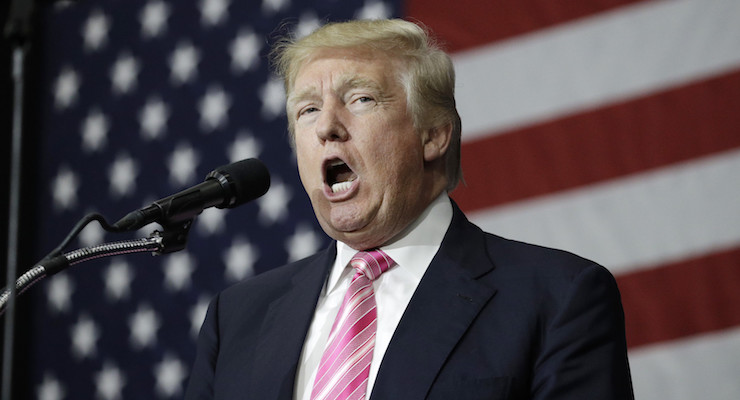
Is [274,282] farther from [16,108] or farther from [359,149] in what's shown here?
[16,108]

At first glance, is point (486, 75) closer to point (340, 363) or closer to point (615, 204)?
point (615, 204)

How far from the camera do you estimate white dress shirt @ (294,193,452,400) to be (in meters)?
1.66

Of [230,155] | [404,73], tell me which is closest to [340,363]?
[404,73]

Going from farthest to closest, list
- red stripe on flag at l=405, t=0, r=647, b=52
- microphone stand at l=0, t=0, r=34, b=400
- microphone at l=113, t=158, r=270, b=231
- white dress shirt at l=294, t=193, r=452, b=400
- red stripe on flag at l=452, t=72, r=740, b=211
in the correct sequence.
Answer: red stripe on flag at l=405, t=0, r=647, b=52
red stripe on flag at l=452, t=72, r=740, b=211
white dress shirt at l=294, t=193, r=452, b=400
microphone at l=113, t=158, r=270, b=231
microphone stand at l=0, t=0, r=34, b=400

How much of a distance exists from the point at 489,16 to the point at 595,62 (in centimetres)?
40

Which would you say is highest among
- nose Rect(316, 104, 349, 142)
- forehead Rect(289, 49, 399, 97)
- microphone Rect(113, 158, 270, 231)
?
forehead Rect(289, 49, 399, 97)

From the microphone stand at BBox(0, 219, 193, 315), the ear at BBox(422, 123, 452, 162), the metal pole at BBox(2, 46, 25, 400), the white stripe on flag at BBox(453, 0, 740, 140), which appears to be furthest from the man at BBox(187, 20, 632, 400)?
the white stripe on flag at BBox(453, 0, 740, 140)

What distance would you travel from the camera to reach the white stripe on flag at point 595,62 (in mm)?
2447

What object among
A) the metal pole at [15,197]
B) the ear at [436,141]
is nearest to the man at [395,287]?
the ear at [436,141]

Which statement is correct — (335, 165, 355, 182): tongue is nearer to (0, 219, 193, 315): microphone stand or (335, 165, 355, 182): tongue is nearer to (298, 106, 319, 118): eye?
(298, 106, 319, 118): eye

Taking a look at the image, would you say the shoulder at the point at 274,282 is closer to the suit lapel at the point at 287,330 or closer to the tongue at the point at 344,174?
the suit lapel at the point at 287,330

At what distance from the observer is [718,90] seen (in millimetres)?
2412

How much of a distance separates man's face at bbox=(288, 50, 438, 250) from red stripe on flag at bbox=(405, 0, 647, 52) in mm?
1026

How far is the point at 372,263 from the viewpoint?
1.74 metres
